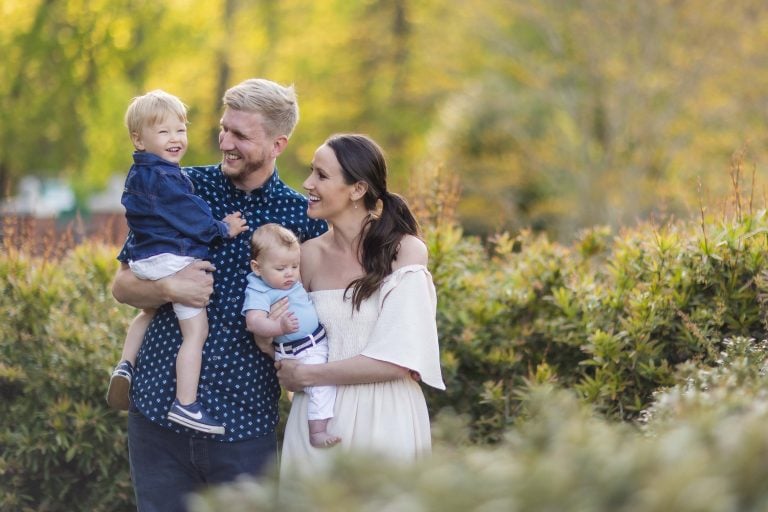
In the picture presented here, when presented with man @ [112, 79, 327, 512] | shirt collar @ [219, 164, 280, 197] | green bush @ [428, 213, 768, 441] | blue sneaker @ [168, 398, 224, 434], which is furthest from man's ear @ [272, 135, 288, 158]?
green bush @ [428, 213, 768, 441]

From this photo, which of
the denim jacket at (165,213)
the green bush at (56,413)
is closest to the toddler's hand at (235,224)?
the denim jacket at (165,213)

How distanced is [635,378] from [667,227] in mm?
868

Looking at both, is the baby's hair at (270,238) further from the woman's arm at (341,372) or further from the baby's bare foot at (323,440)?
the baby's bare foot at (323,440)

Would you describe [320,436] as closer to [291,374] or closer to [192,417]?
[291,374]

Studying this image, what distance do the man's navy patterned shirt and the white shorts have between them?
0.33ft

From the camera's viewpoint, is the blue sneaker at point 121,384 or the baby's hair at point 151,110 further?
the blue sneaker at point 121,384

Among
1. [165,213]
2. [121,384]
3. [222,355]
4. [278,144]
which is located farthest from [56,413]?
[278,144]

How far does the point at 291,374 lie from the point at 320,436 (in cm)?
24

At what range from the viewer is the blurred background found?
648 inches

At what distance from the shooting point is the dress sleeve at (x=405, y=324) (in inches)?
135

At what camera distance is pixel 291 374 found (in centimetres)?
347

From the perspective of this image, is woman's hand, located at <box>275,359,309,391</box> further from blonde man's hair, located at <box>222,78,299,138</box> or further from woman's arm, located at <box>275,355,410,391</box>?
blonde man's hair, located at <box>222,78,299,138</box>

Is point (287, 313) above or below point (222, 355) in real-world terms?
above

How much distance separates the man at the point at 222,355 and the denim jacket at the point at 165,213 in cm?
9
